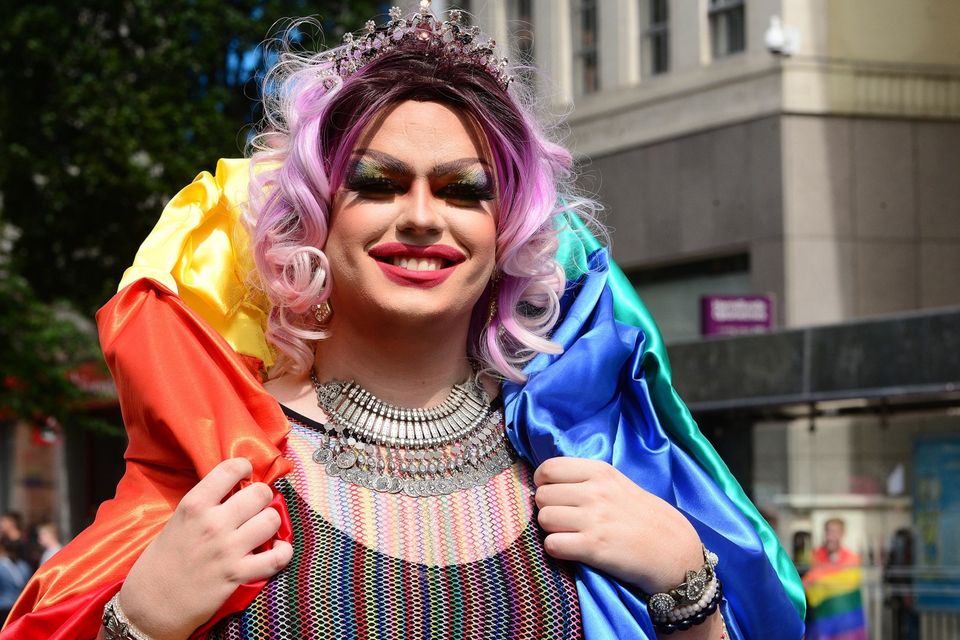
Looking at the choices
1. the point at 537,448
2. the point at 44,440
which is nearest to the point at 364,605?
the point at 537,448

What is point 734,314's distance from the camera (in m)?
10.4

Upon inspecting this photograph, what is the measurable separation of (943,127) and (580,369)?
41.6ft

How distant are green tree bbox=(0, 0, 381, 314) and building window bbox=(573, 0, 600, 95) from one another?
3.31 metres

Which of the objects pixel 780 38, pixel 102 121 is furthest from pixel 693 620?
pixel 102 121

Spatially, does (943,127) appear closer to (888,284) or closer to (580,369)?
(888,284)

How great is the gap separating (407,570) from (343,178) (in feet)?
2.10

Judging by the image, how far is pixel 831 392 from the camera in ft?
27.0

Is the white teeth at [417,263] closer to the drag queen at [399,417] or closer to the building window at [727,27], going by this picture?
the drag queen at [399,417]

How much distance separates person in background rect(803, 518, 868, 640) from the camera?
8578 millimetres

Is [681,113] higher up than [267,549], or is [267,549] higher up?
[681,113]

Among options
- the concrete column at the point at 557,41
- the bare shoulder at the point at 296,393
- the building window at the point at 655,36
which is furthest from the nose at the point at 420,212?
the concrete column at the point at 557,41

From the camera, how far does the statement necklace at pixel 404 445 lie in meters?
2.56

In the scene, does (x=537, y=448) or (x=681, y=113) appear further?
(x=681, y=113)

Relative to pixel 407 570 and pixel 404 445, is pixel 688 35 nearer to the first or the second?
pixel 404 445
